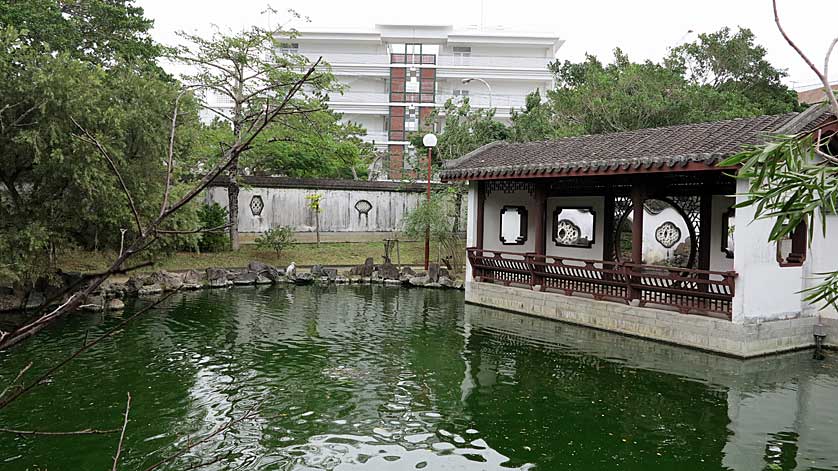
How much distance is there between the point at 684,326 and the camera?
1008cm

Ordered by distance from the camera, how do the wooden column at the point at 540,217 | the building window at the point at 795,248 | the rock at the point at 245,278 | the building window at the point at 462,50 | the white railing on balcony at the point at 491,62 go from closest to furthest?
1. the building window at the point at 795,248
2. the wooden column at the point at 540,217
3. the rock at the point at 245,278
4. the white railing on balcony at the point at 491,62
5. the building window at the point at 462,50

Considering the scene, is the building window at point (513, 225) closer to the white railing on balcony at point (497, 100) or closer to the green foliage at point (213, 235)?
the green foliage at point (213, 235)

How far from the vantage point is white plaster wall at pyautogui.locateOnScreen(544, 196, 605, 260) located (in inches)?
550

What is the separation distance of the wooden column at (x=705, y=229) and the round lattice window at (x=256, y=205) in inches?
520

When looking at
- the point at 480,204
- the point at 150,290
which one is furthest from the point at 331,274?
the point at 480,204

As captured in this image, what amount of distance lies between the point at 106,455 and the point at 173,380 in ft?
7.48

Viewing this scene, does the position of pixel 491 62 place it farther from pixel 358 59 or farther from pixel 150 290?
pixel 150 290

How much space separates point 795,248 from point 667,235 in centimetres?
685

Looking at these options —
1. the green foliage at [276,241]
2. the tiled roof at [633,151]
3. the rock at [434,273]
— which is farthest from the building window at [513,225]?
the green foliage at [276,241]

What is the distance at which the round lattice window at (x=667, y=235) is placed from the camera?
17062 mm

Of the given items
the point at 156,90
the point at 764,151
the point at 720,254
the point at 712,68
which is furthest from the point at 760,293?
the point at 712,68

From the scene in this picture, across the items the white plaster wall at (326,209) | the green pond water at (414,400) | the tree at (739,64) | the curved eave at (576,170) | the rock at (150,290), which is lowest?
the green pond water at (414,400)

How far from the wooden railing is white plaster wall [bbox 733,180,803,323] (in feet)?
0.59

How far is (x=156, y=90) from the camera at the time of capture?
12.7m
